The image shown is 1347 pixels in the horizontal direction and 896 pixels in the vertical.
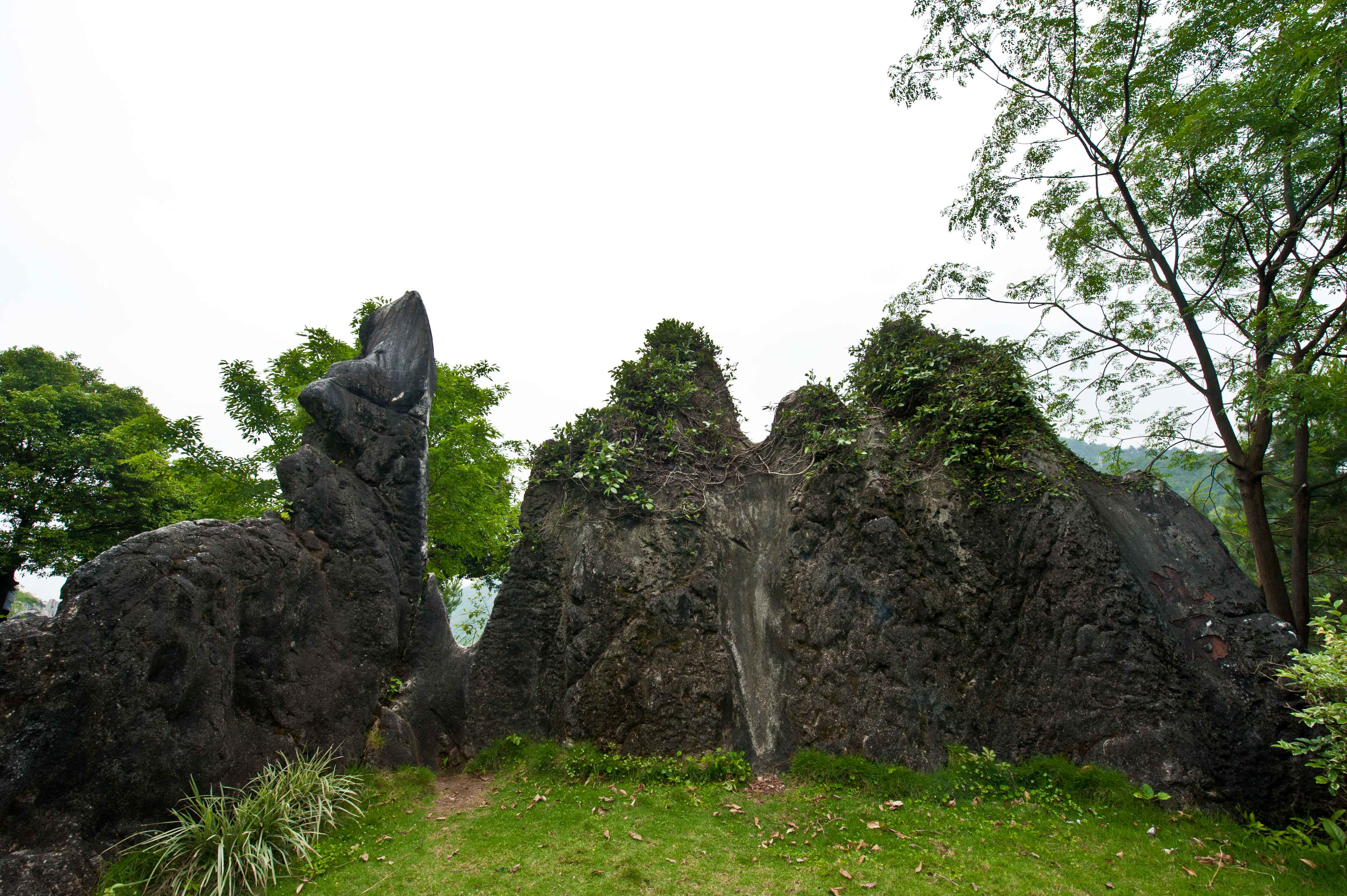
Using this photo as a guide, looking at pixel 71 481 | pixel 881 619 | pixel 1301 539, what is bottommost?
pixel 881 619

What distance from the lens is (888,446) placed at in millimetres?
8281

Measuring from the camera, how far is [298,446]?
44.8 ft

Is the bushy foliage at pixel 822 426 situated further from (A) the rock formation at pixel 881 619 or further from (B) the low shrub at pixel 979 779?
(B) the low shrub at pixel 979 779

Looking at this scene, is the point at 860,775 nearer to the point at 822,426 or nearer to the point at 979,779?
the point at 979,779

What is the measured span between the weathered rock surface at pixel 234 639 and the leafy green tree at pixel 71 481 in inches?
430

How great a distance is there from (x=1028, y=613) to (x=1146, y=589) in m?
1.27

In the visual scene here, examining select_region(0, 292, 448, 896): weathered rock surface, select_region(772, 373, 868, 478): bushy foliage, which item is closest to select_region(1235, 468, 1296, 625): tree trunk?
select_region(772, 373, 868, 478): bushy foliage

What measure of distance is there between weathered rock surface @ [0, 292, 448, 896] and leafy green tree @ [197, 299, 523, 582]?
5.79 metres

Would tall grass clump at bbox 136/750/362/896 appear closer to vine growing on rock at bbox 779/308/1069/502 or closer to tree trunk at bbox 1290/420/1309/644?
vine growing on rock at bbox 779/308/1069/502

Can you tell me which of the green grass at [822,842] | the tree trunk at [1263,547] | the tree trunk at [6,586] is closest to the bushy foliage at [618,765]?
the green grass at [822,842]

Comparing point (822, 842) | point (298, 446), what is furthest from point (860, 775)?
point (298, 446)

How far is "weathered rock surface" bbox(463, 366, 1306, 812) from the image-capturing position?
6176 millimetres

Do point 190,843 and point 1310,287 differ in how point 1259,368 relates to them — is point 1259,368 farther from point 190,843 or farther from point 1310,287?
point 190,843

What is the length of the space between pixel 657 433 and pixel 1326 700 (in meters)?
8.37
